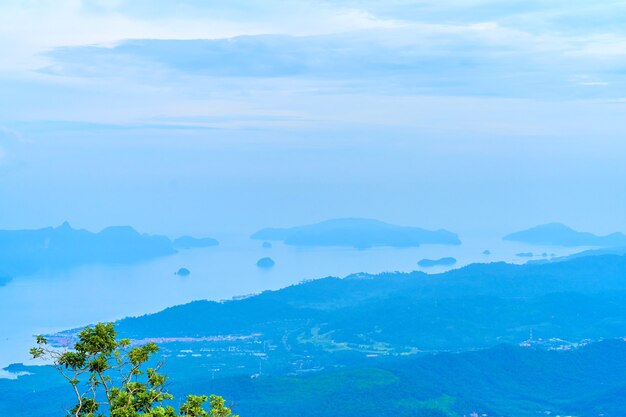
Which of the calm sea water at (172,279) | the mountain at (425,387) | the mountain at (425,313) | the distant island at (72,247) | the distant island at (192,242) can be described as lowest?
the mountain at (425,387)

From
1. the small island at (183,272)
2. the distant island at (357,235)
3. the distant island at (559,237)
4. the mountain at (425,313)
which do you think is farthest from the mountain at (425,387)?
the distant island at (357,235)

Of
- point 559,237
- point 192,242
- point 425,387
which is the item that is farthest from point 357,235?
point 425,387

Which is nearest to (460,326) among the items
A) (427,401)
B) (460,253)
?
(427,401)

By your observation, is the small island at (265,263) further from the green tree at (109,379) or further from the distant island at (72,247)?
the green tree at (109,379)

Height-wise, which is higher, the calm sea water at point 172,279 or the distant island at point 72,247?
the distant island at point 72,247

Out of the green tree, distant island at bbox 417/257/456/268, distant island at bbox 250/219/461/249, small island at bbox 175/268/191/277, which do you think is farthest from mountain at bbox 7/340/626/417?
distant island at bbox 250/219/461/249
